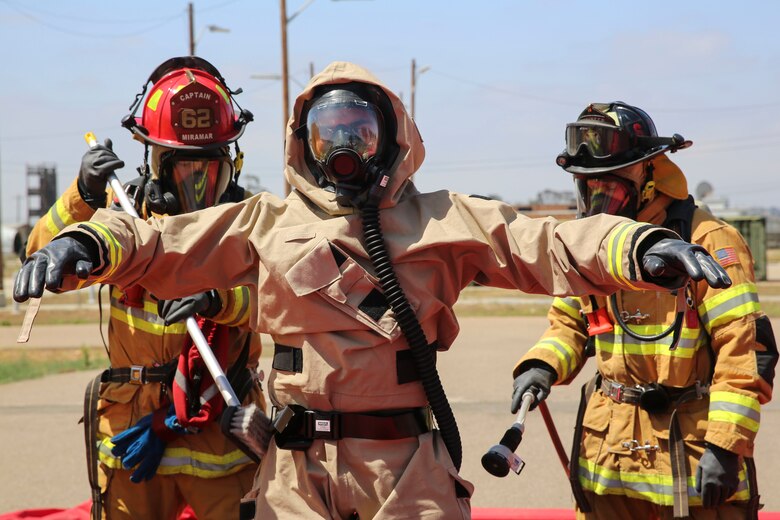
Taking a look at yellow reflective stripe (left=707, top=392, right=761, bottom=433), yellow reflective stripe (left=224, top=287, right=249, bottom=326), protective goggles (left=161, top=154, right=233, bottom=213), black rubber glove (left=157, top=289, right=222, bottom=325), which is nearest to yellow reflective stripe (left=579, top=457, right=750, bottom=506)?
yellow reflective stripe (left=707, top=392, right=761, bottom=433)

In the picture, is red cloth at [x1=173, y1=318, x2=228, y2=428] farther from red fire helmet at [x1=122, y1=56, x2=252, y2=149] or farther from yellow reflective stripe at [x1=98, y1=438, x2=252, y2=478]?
red fire helmet at [x1=122, y1=56, x2=252, y2=149]

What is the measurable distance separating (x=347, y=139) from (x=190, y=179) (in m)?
1.47

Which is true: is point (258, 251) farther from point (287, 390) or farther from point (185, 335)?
point (185, 335)

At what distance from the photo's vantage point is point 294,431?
3139mm

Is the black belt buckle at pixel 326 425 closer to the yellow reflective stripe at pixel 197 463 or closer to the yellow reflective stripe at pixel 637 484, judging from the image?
the yellow reflective stripe at pixel 197 463

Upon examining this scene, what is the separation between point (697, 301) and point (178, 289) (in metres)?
2.00

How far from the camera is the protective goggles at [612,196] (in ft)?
13.6

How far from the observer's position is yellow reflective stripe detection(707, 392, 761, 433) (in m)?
3.70

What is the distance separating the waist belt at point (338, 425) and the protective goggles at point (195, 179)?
5.25ft

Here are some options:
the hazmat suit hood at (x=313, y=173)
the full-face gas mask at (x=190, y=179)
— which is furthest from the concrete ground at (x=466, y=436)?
the hazmat suit hood at (x=313, y=173)

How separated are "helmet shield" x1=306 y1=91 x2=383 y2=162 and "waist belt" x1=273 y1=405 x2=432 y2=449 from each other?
0.83 metres

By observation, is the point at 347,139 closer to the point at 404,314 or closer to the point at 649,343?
the point at 404,314

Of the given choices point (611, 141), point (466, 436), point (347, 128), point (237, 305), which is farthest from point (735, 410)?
point (466, 436)

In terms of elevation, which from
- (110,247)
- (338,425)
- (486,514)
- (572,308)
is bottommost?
(486,514)
